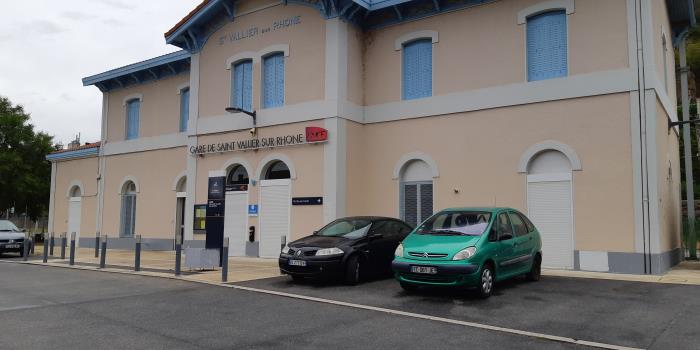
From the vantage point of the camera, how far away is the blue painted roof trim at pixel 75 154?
83.6ft

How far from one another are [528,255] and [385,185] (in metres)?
6.53

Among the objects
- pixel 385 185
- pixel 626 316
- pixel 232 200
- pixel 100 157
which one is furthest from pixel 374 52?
pixel 100 157

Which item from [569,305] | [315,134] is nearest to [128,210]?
[315,134]

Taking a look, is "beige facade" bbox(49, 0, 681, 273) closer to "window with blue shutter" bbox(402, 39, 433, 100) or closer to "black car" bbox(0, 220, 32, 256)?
"window with blue shutter" bbox(402, 39, 433, 100)

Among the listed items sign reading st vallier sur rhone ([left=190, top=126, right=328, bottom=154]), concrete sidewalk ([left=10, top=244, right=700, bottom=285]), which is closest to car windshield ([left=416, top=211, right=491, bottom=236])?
concrete sidewalk ([left=10, top=244, right=700, bottom=285])

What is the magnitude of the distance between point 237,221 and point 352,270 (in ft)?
27.5

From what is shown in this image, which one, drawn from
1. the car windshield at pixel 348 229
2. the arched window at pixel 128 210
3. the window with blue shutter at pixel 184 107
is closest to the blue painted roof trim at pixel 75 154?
the arched window at pixel 128 210

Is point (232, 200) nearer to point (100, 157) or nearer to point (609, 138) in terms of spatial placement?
point (100, 157)

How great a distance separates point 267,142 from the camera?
17641mm

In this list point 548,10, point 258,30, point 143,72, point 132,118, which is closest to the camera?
point 548,10

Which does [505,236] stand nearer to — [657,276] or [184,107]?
[657,276]

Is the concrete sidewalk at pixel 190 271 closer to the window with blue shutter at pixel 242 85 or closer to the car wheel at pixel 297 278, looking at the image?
the car wheel at pixel 297 278

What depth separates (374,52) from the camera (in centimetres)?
1719

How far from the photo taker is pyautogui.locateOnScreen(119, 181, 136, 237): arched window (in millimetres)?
23656
